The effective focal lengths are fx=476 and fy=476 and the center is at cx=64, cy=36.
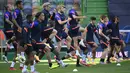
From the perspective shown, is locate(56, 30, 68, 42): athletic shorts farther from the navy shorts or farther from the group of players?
the navy shorts

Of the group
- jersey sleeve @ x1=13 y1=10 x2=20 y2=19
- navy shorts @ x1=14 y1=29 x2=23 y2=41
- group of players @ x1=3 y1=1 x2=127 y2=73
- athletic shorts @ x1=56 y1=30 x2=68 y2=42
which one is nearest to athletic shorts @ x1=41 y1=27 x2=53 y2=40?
group of players @ x1=3 y1=1 x2=127 y2=73

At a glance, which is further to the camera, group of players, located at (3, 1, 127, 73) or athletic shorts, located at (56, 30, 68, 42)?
athletic shorts, located at (56, 30, 68, 42)

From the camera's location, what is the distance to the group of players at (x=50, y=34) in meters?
15.7

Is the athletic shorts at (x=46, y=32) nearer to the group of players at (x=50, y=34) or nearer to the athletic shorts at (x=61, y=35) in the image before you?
the group of players at (x=50, y=34)

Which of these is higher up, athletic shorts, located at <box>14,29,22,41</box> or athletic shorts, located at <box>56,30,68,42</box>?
athletic shorts, located at <box>14,29,22,41</box>

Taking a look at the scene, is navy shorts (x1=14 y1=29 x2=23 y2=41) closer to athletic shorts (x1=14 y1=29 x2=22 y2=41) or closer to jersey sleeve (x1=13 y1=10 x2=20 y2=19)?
athletic shorts (x1=14 y1=29 x2=22 y2=41)

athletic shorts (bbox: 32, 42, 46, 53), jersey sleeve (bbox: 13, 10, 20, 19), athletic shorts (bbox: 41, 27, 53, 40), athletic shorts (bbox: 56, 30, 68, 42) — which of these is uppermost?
jersey sleeve (bbox: 13, 10, 20, 19)

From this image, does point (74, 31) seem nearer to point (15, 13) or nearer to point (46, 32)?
point (46, 32)

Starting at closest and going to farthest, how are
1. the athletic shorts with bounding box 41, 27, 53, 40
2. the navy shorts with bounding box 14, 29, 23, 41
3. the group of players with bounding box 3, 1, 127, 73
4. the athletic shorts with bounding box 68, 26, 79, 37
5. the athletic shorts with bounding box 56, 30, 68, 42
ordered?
the group of players with bounding box 3, 1, 127, 73
the athletic shorts with bounding box 41, 27, 53, 40
the navy shorts with bounding box 14, 29, 23, 41
the athletic shorts with bounding box 68, 26, 79, 37
the athletic shorts with bounding box 56, 30, 68, 42

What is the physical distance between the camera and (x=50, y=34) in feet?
57.2

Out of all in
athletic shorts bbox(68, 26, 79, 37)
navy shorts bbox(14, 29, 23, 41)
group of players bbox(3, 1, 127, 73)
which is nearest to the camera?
group of players bbox(3, 1, 127, 73)

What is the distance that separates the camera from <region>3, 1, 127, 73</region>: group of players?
15.7 metres

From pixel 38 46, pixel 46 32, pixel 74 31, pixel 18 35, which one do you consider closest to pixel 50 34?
pixel 46 32

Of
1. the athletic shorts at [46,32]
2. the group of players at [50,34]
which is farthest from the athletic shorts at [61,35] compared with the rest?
the athletic shorts at [46,32]
